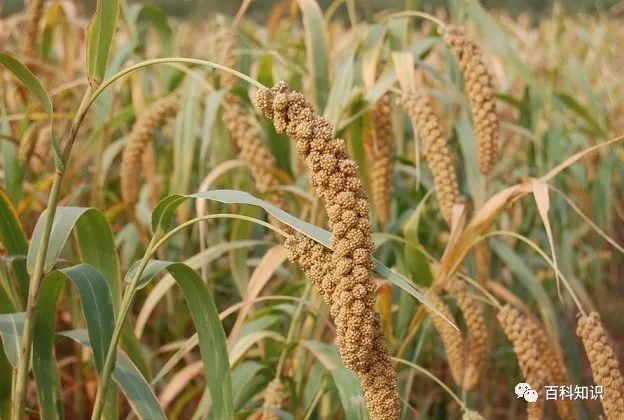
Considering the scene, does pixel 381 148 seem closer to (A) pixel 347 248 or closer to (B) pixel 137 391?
(B) pixel 137 391

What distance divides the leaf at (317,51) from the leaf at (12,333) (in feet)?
2.77

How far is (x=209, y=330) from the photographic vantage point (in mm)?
1271

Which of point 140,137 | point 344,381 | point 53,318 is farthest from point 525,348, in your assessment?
point 140,137

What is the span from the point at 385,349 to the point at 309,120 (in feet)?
0.84

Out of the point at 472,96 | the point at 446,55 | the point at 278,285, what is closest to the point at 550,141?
the point at 446,55

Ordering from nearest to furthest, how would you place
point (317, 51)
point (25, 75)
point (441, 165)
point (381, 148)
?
point (25, 75) → point (441, 165) → point (381, 148) → point (317, 51)

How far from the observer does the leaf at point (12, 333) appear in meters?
1.26

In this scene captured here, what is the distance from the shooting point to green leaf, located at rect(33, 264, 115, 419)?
49.2 inches

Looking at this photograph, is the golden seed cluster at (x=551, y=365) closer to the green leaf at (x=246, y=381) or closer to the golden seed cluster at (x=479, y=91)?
the golden seed cluster at (x=479, y=91)

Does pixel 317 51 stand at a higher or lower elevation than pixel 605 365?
higher

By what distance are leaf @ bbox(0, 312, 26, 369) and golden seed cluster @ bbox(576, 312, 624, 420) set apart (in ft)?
2.50

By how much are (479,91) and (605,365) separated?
53 cm

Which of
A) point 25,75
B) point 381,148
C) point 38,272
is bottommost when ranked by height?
point 38,272

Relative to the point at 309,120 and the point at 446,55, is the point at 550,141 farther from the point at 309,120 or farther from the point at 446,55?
the point at 309,120
